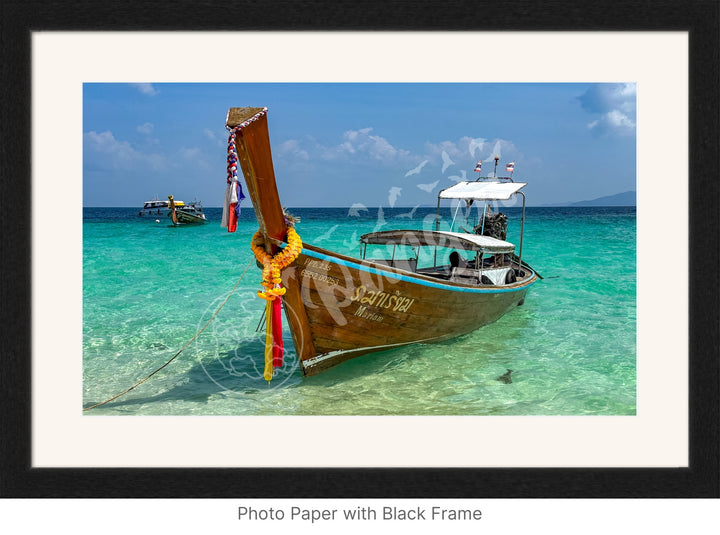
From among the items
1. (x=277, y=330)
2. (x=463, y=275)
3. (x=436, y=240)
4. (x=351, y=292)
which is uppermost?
(x=436, y=240)

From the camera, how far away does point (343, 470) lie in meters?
3.32

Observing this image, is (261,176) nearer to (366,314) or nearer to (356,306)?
(356,306)

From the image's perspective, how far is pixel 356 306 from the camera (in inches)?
258

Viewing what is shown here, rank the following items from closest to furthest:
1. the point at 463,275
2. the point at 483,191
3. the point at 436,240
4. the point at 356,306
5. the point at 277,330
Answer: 1. the point at 277,330
2. the point at 356,306
3. the point at 436,240
4. the point at 463,275
5. the point at 483,191

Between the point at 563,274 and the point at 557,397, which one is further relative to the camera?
the point at 563,274

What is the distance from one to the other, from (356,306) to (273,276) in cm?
154

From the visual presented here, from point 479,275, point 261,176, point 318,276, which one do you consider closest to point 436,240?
point 479,275

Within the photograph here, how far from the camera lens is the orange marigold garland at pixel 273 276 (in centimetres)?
538

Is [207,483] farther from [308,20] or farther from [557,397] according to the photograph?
[557,397]

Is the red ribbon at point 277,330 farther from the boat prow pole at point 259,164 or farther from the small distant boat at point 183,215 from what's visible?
the small distant boat at point 183,215

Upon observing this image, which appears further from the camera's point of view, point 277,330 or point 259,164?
point 277,330

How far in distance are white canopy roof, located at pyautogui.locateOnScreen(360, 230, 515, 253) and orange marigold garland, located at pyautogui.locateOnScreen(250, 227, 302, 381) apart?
3908 mm
